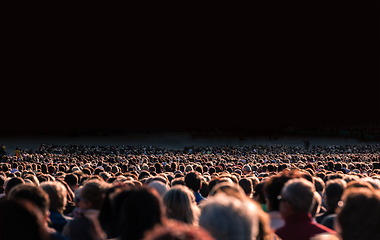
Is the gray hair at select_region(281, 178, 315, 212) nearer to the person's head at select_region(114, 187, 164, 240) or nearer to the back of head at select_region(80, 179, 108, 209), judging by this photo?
the person's head at select_region(114, 187, 164, 240)

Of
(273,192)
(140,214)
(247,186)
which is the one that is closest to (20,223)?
(140,214)

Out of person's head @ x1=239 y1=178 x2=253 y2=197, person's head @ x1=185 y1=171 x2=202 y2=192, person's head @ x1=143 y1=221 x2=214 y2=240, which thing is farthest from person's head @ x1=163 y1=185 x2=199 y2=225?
person's head @ x1=239 y1=178 x2=253 y2=197

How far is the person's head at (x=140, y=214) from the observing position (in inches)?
99.4

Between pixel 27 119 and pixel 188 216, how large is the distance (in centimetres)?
7106

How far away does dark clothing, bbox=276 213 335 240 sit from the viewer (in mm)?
3361

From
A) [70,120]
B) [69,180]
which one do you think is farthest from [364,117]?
[69,180]

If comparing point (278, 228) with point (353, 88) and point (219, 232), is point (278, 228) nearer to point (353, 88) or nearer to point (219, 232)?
point (219, 232)

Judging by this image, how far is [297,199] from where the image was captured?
3416 mm

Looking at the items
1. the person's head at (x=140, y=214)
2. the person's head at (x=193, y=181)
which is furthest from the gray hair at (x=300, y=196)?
the person's head at (x=193, y=181)

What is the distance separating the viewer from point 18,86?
7388 centimetres

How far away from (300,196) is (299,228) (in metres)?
0.26

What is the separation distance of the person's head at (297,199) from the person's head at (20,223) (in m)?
2.10

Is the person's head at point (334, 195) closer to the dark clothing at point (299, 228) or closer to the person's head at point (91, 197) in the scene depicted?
the dark clothing at point (299, 228)

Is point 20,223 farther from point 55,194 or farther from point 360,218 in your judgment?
point 55,194
